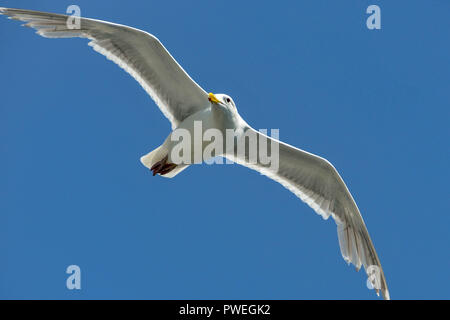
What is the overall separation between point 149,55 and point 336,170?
283cm

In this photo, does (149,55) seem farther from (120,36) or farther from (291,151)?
(291,151)

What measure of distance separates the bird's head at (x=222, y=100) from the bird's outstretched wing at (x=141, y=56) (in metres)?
0.52

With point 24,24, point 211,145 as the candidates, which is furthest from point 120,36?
point 211,145

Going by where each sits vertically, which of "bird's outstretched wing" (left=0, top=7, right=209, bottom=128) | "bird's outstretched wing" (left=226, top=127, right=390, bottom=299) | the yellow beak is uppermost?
"bird's outstretched wing" (left=0, top=7, right=209, bottom=128)

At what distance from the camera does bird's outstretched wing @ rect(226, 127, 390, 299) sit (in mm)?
8406

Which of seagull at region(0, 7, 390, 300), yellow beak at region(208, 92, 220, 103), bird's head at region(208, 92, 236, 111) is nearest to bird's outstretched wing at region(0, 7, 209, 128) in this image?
seagull at region(0, 7, 390, 300)

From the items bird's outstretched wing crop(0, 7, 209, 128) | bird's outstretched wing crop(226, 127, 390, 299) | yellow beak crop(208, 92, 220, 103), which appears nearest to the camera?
yellow beak crop(208, 92, 220, 103)

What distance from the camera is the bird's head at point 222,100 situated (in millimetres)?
7496

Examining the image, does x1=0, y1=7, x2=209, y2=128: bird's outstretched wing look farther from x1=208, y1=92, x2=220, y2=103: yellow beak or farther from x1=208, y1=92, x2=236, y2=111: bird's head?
x1=208, y1=92, x2=220, y2=103: yellow beak

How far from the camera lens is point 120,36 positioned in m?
7.99

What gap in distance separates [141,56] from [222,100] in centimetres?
128

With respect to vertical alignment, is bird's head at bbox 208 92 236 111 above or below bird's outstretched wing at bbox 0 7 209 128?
below

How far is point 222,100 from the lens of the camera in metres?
7.62

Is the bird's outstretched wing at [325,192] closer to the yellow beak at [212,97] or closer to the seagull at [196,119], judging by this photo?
the seagull at [196,119]
